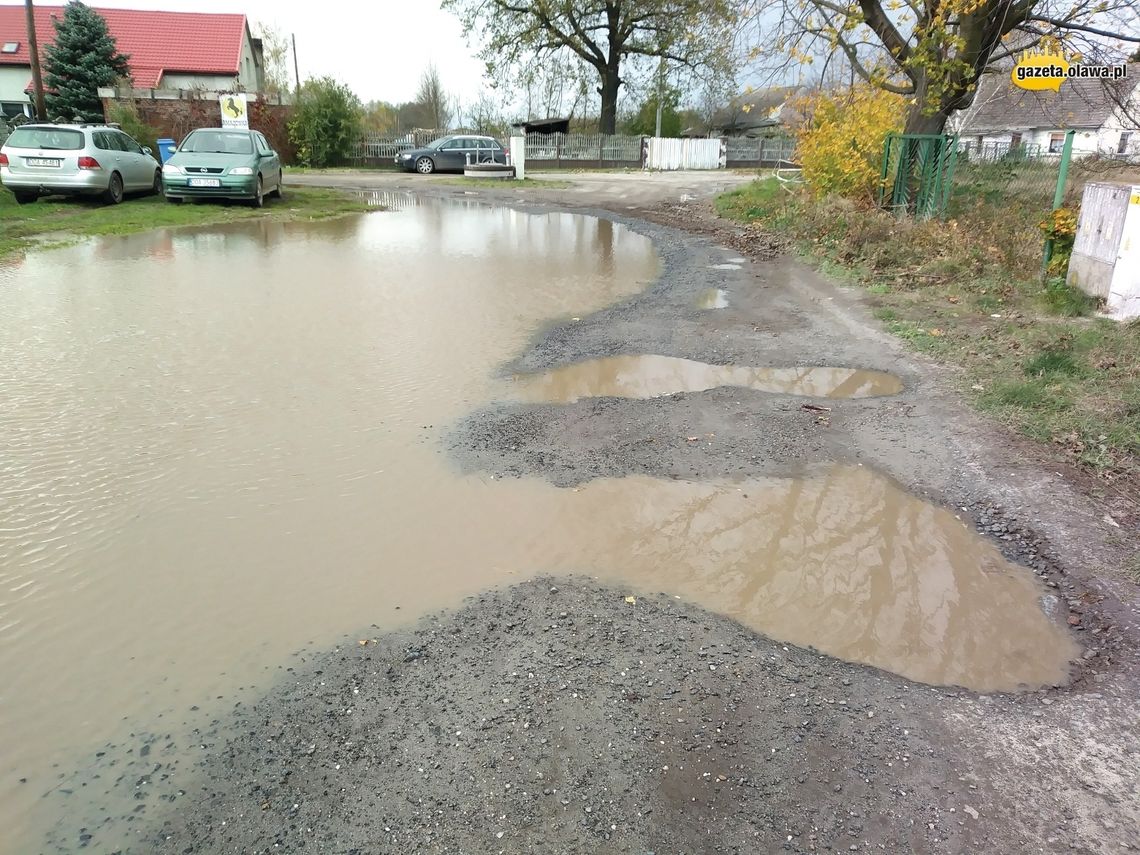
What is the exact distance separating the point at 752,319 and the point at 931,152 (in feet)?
24.9

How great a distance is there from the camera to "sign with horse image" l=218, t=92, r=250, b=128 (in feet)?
87.4

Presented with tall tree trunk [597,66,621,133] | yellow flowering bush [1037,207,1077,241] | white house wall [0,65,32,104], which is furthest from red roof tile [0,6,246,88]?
yellow flowering bush [1037,207,1077,241]

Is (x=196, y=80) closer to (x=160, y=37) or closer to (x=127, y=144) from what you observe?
(x=160, y=37)

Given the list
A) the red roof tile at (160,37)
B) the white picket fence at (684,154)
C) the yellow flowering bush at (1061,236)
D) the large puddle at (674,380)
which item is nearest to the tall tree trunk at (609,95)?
the white picket fence at (684,154)

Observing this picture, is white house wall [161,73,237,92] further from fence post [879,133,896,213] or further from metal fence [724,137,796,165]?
fence post [879,133,896,213]

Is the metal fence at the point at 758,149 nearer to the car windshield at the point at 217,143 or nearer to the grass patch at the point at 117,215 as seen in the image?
the grass patch at the point at 117,215

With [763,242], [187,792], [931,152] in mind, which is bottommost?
[187,792]

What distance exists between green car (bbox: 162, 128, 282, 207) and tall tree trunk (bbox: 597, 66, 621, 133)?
2666 centimetres

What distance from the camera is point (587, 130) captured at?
48.5m

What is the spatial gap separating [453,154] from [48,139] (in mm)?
16603

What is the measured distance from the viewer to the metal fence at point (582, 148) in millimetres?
37438

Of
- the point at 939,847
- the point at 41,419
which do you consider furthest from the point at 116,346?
the point at 939,847

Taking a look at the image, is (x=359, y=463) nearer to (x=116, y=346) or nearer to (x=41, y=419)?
(x=41, y=419)

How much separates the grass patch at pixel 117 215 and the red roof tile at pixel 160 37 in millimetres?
25804
